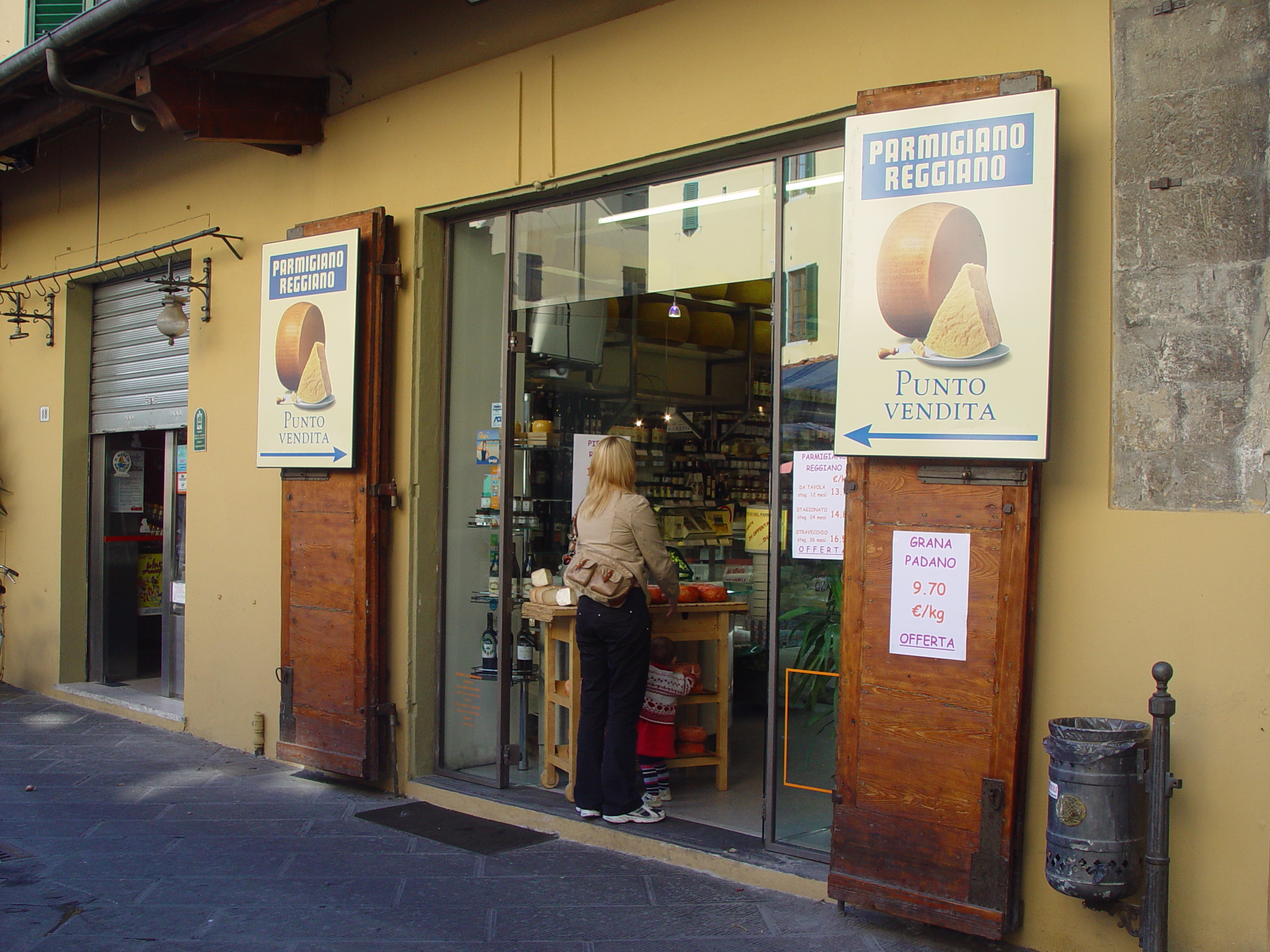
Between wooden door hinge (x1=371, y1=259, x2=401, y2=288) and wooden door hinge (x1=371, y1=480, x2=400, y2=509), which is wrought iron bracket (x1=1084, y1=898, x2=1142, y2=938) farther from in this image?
wooden door hinge (x1=371, y1=259, x2=401, y2=288)

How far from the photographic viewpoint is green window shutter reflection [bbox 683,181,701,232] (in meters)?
5.09

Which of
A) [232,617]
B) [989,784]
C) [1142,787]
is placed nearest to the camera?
[1142,787]

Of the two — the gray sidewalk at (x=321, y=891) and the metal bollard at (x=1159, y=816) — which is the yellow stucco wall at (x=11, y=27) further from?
the metal bollard at (x=1159, y=816)

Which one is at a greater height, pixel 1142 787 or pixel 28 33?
pixel 28 33

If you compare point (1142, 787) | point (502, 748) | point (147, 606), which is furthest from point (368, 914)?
point (147, 606)

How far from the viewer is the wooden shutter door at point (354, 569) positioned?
19.4 ft

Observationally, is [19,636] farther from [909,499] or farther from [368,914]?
[909,499]

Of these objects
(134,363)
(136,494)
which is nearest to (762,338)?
(134,363)

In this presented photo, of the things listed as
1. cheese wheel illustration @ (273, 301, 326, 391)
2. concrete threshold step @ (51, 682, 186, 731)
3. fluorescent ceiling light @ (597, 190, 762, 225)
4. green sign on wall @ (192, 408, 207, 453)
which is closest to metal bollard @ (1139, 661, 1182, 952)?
fluorescent ceiling light @ (597, 190, 762, 225)

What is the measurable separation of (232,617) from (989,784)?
5121 millimetres

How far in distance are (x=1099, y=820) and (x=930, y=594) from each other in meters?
0.90

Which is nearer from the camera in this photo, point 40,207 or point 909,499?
point 909,499

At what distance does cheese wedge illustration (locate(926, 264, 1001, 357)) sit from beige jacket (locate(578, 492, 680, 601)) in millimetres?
1706

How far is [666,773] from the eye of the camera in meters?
5.50
